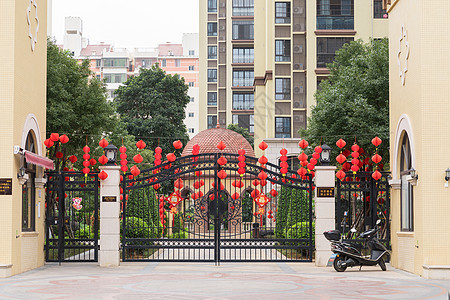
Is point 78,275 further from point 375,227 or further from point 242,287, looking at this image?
point 375,227

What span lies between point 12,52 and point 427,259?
32.2ft

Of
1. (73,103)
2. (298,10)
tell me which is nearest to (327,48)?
(298,10)

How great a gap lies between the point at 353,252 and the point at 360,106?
941cm

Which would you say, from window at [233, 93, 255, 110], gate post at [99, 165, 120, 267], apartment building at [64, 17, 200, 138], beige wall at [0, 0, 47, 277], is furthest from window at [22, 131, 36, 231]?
apartment building at [64, 17, 200, 138]

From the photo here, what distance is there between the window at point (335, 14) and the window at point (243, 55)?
1630 centimetres

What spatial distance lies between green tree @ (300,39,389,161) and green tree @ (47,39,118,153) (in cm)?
842

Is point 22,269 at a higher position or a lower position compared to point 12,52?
lower

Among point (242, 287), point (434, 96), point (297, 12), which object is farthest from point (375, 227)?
point (297, 12)

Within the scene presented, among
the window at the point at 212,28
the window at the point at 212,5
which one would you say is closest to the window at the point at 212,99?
Answer: the window at the point at 212,28

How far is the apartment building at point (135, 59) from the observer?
3209 inches

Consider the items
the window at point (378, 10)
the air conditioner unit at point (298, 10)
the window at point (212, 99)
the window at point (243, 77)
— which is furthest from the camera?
the window at point (212, 99)

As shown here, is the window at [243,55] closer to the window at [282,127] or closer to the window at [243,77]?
the window at [243,77]

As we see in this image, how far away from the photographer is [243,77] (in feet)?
186

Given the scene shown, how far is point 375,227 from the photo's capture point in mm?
Result: 16469
